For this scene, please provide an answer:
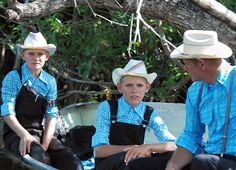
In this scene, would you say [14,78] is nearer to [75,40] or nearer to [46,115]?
[46,115]

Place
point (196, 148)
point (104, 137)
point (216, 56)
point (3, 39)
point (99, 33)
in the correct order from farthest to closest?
point (3, 39) → point (99, 33) → point (104, 137) → point (196, 148) → point (216, 56)

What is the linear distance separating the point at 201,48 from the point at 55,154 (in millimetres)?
1697

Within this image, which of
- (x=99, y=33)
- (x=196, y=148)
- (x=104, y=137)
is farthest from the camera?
(x=99, y=33)

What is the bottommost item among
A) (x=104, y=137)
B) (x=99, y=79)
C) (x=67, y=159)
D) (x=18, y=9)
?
(x=99, y=79)

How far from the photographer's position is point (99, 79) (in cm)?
767

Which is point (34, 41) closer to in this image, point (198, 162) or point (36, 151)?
point (36, 151)

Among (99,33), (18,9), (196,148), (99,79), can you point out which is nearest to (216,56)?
(196,148)

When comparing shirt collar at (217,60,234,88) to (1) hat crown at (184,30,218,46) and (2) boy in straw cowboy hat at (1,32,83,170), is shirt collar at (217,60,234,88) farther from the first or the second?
(2) boy in straw cowboy hat at (1,32,83,170)

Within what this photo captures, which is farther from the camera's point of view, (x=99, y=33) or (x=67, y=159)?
(x=99, y=33)

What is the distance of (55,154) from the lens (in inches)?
199

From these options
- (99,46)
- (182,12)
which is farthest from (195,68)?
(99,46)

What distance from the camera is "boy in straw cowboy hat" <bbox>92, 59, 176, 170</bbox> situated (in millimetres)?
4441

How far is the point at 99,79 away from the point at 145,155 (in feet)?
11.3

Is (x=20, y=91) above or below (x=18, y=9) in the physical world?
below
